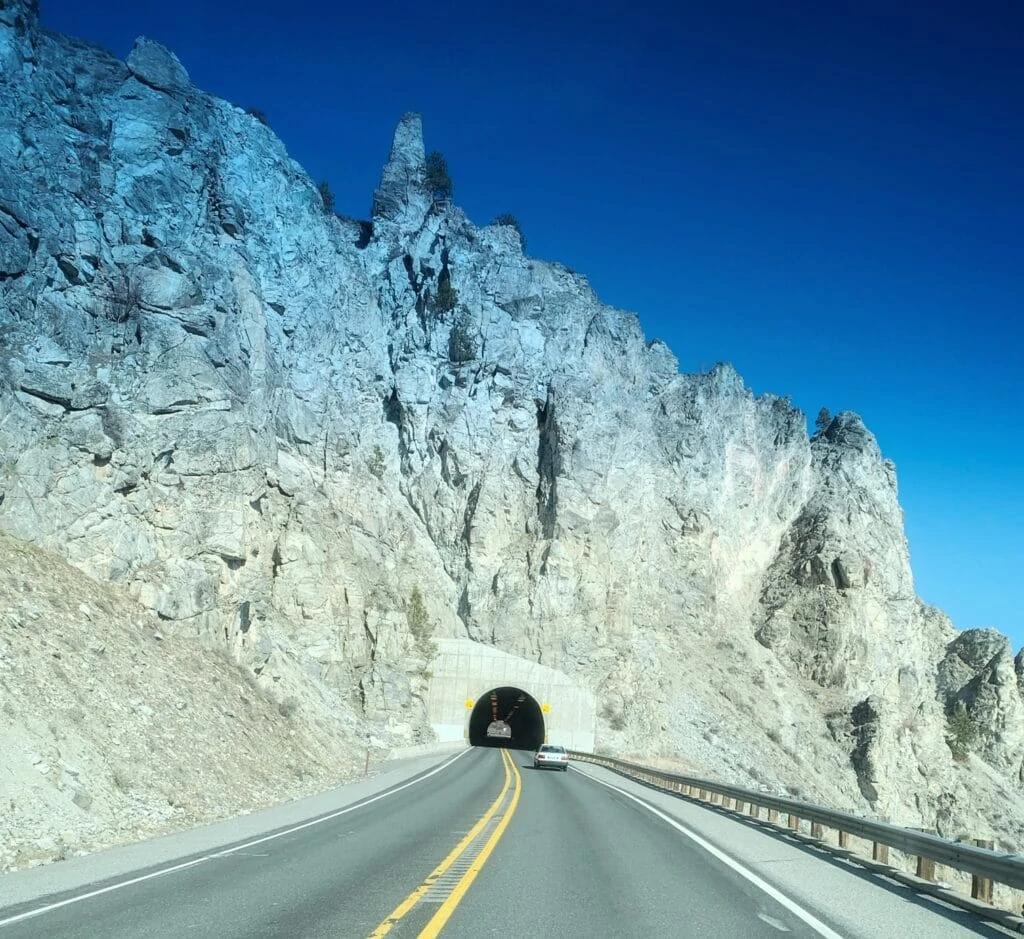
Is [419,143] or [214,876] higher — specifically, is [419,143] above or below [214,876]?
above

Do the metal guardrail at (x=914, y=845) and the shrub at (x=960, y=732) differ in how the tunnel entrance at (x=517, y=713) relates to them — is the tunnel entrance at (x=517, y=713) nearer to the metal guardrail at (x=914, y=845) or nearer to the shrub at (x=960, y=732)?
the shrub at (x=960, y=732)

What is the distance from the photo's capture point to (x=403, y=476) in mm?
70750

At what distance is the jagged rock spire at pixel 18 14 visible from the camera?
3862 cm

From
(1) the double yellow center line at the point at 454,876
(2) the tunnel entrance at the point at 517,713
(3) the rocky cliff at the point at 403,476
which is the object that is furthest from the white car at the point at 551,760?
(1) the double yellow center line at the point at 454,876

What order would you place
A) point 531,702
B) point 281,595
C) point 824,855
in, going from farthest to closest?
point 531,702
point 281,595
point 824,855

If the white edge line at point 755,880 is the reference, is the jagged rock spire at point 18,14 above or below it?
above

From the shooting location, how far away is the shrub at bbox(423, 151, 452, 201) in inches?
3233

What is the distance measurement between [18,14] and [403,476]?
3966cm

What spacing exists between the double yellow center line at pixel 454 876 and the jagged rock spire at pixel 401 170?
66.7m

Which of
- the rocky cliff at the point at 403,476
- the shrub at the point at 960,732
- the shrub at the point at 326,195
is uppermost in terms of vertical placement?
the shrub at the point at 326,195

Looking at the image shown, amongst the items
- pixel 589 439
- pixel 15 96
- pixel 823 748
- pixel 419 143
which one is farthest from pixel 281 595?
pixel 419 143

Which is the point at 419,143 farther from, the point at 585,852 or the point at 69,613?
the point at 585,852

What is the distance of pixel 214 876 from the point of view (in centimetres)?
1142

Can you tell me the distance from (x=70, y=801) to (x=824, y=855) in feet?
43.6
